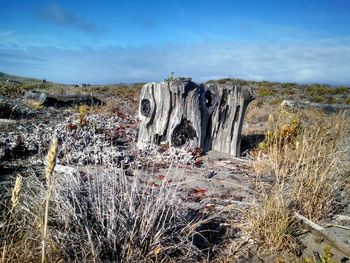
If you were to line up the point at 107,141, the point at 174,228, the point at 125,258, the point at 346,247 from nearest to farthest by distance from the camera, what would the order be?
the point at 125,258
the point at 346,247
the point at 174,228
the point at 107,141

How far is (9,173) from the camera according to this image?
17.7ft

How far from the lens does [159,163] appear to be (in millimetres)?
6473

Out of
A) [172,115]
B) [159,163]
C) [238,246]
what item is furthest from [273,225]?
[172,115]

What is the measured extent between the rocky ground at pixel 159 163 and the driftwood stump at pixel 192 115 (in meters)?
0.33

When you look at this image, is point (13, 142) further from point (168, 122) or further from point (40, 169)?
point (168, 122)

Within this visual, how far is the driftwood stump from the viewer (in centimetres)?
743

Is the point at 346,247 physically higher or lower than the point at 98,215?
lower

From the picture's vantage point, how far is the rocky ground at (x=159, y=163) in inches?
157

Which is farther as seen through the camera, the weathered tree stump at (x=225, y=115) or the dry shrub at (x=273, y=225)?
the weathered tree stump at (x=225, y=115)

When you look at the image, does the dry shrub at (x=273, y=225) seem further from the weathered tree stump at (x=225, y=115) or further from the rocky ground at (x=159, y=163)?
the weathered tree stump at (x=225, y=115)

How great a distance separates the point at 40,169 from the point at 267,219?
11.3 feet

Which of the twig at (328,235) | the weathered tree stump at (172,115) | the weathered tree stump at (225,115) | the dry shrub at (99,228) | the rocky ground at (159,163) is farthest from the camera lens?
the weathered tree stump at (225,115)

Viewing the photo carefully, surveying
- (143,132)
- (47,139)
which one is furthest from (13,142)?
(143,132)

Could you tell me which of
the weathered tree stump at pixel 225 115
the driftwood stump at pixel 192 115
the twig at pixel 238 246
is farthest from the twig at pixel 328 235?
the weathered tree stump at pixel 225 115
